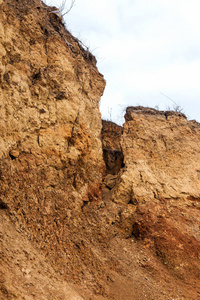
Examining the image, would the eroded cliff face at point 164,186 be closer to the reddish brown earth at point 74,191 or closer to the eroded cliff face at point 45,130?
the reddish brown earth at point 74,191

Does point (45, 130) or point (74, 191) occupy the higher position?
point (45, 130)

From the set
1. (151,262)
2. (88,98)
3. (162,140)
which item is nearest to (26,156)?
(88,98)

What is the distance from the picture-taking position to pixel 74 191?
605 cm

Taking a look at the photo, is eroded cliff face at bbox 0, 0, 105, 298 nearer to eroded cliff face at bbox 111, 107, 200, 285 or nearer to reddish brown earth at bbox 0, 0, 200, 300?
reddish brown earth at bbox 0, 0, 200, 300

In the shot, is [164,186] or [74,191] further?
[164,186]

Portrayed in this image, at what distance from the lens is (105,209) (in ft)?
22.6

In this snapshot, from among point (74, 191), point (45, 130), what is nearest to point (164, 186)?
point (74, 191)

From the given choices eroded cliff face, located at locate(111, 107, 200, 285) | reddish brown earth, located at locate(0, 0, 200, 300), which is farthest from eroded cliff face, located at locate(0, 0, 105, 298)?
eroded cliff face, located at locate(111, 107, 200, 285)

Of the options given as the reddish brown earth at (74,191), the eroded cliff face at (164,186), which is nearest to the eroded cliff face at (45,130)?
the reddish brown earth at (74,191)

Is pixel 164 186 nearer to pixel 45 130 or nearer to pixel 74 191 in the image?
pixel 74 191

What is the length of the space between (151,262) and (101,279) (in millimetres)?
1763

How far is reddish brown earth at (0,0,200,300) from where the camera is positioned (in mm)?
4340

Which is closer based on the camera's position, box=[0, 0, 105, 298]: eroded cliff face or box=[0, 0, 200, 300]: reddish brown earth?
box=[0, 0, 200, 300]: reddish brown earth

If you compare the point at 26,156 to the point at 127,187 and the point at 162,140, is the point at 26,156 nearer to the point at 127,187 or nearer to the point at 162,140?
the point at 127,187
